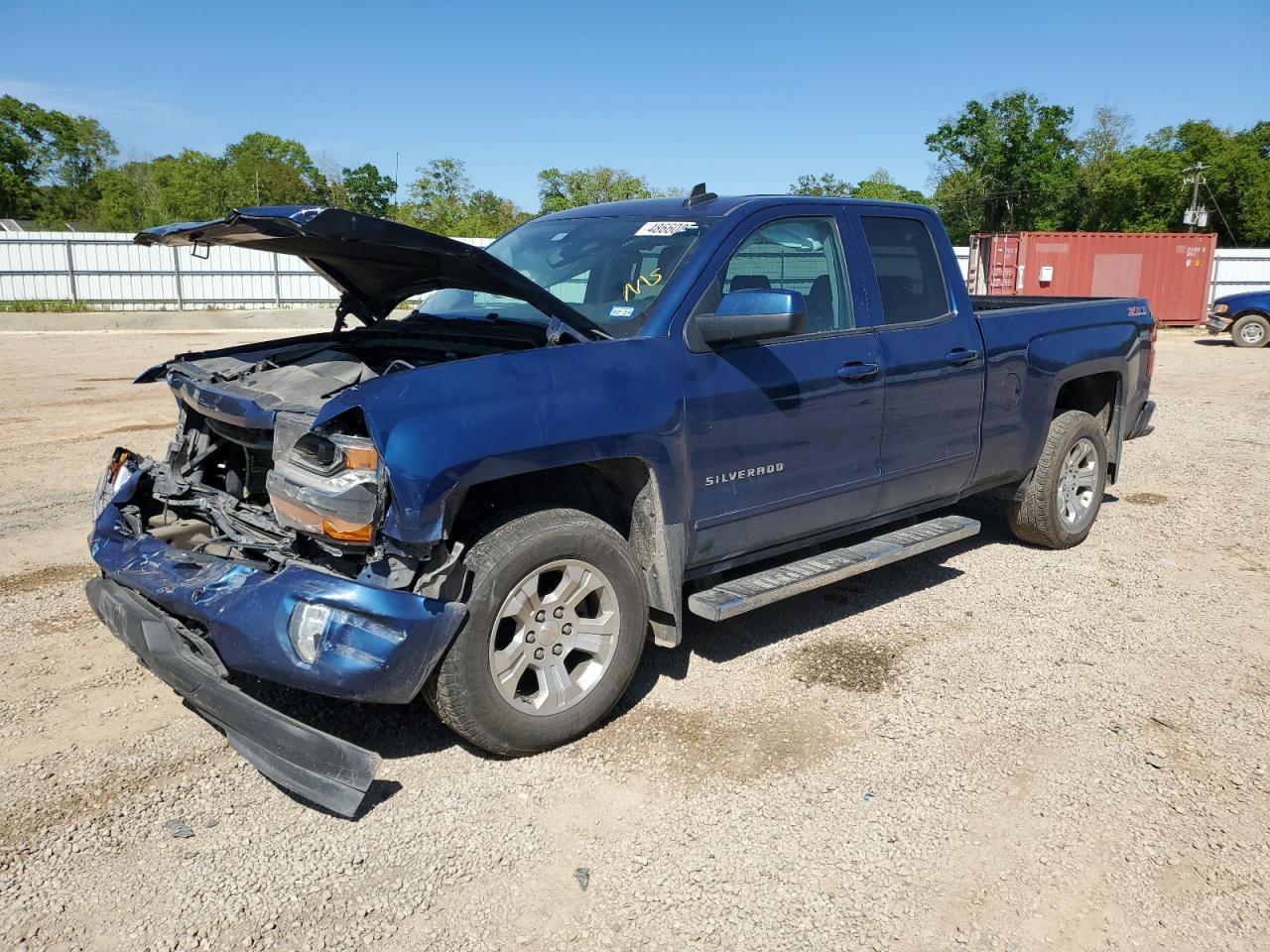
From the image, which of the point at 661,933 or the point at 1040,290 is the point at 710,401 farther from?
the point at 1040,290

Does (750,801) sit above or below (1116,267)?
below

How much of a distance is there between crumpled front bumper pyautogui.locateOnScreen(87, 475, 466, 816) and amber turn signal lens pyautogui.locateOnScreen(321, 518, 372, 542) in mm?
131

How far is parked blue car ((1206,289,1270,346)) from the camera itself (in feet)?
63.6

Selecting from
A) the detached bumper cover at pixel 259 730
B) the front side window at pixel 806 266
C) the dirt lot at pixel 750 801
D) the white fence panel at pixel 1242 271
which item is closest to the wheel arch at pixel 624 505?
the dirt lot at pixel 750 801

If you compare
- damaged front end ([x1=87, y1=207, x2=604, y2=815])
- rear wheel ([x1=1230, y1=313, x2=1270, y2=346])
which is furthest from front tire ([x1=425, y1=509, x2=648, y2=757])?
rear wheel ([x1=1230, y1=313, x2=1270, y2=346])

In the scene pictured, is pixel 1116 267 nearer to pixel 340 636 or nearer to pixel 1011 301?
pixel 1011 301

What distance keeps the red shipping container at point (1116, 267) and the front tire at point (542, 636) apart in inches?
952

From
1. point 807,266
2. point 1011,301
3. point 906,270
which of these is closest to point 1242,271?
point 1011,301

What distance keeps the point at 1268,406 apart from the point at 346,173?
2389 inches

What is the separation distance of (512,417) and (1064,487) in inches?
161

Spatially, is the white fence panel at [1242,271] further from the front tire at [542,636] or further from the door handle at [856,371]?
the front tire at [542,636]

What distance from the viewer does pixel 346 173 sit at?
6262cm

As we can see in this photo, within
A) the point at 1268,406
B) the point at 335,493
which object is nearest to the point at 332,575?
the point at 335,493

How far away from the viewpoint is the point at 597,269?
4156 mm
